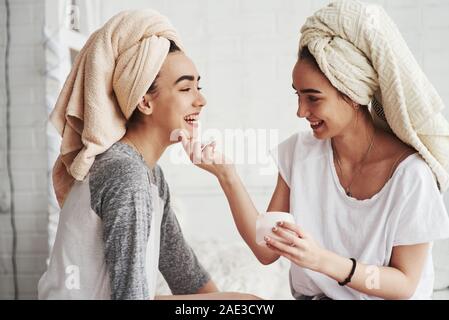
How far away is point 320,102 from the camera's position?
0.94 m

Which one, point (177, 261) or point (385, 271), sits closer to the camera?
point (385, 271)

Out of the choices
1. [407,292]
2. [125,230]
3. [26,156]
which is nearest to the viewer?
[125,230]

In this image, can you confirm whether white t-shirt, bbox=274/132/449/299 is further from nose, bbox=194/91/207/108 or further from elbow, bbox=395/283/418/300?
nose, bbox=194/91/207/108

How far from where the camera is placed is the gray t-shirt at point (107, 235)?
0.85m

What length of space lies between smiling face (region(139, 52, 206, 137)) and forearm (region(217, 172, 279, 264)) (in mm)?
136

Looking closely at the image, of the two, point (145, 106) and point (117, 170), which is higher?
point (145, 106)

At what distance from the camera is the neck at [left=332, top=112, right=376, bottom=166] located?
100 centimetres

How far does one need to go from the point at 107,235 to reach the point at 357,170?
514 mm

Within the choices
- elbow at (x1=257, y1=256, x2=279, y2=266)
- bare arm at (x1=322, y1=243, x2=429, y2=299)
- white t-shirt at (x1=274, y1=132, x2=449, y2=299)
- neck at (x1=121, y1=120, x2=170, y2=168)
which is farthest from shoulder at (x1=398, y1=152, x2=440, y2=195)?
neck at (x1=121, y1=120, x2=170, y2=168)

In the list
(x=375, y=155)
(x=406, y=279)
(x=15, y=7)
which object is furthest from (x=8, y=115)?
(x=406, y=279)

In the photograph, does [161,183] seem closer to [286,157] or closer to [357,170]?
Result: [286,157]

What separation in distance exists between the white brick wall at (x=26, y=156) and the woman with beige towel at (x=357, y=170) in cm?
51

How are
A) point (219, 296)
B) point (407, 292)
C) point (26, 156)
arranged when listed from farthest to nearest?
point (26, 156)
point (219, 296)
point (407, 292)

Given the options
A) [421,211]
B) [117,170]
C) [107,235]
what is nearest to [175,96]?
[117,170]
